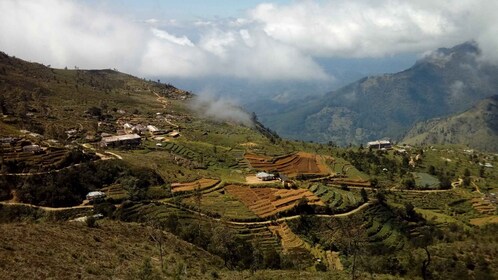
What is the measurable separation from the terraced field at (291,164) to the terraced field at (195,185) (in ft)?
93.7

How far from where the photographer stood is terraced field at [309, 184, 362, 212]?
97438 mm

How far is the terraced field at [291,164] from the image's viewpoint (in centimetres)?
13388

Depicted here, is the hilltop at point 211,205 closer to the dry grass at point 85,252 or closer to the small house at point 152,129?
the dry grass at point 85,252

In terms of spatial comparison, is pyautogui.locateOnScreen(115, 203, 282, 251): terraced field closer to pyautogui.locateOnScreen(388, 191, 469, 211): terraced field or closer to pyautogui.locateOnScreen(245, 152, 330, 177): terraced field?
pyautogui.locateOnScreen(245, 152, 330, 177): terraced field

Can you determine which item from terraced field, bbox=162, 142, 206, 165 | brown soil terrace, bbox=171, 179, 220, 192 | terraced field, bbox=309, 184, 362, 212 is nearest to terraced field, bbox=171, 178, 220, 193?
brown soil terrace, bbox=171, 179, 220, 192

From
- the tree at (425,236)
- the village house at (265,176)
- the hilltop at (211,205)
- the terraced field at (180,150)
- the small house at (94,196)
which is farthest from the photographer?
the terraced field at (180,150)

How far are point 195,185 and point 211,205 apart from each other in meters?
11.4

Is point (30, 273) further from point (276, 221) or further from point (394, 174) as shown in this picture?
point (394, 174)

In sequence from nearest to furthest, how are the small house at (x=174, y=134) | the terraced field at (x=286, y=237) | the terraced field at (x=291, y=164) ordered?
the terraced field at (x=286, y=237), the terraced field at (x=291, y=164), the small house at (x=174, y=134)

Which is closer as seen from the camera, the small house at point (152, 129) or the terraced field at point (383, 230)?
the terraced field at point (383, 230)

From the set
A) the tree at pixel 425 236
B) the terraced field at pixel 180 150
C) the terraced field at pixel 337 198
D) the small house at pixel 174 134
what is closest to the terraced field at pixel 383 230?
the tree at pixel 425 236

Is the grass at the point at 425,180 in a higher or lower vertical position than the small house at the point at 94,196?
higher

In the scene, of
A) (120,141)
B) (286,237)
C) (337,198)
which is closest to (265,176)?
(337,198)

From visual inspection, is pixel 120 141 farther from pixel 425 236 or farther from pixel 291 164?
pixel 425 236
